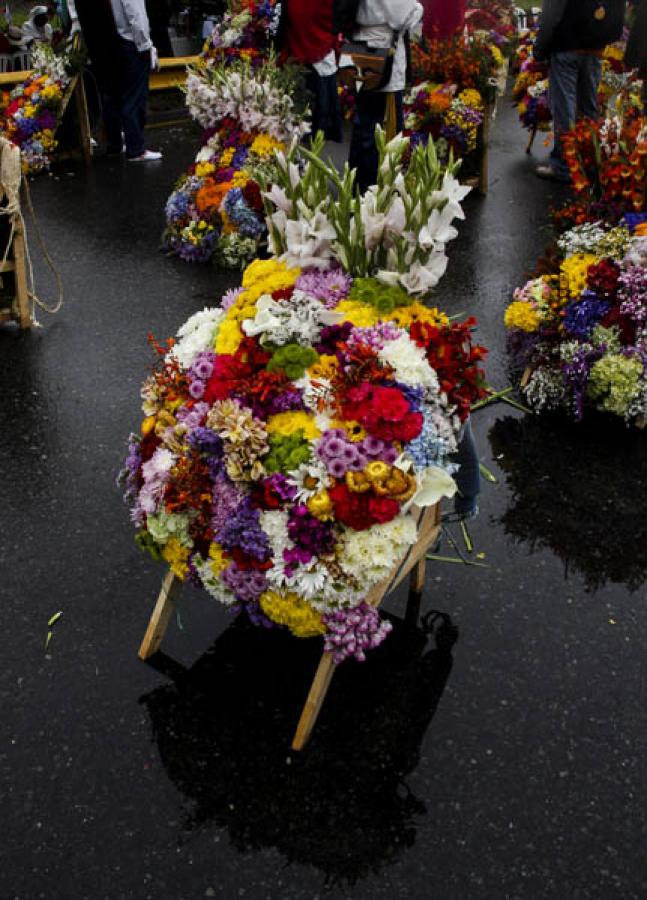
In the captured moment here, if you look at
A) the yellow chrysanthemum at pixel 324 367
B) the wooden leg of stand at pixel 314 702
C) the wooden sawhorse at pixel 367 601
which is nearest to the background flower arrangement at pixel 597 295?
the wooden sawhorse at pixel 367 601

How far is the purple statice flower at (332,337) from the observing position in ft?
9.02

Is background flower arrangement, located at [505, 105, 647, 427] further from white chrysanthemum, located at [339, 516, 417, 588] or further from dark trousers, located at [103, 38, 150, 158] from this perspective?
dark trousers, located at [103, 38, 150, 158]

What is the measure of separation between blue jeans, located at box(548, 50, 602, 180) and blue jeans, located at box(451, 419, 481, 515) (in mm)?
5450

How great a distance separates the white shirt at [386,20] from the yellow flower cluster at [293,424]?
4853 millimetres

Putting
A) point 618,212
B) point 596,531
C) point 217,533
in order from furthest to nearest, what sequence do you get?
point 618,212 → point 596,531 → point 217,533

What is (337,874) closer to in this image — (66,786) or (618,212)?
(66,786)

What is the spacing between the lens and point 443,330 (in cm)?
278

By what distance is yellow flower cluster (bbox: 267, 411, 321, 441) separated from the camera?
2595mm

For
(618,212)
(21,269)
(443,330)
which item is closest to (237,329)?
(443,330)

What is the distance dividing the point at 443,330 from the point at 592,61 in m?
6.05

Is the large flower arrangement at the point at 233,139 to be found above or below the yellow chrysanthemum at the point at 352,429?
below

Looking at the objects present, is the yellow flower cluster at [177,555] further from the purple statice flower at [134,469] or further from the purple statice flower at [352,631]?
the purple statice flower at [352,631]

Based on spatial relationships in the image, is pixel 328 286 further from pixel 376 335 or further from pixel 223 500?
pixel 223 500

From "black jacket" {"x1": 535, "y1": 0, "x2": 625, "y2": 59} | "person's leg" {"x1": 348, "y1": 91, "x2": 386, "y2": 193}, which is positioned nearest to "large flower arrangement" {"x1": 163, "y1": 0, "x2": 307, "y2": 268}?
"person's leg" {"x1": 348, "y1": 91, "x2": 386, "y2": 193}
